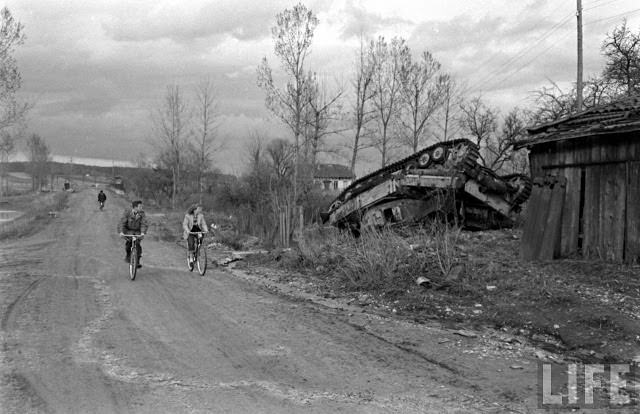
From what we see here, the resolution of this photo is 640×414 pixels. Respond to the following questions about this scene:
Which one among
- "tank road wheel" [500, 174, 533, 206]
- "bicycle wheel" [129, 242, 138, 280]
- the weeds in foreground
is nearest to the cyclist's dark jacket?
"bicycle wheel" [129, 242, 138, 280]

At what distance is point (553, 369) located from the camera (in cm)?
584

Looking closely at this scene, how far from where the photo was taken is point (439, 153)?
15359mm

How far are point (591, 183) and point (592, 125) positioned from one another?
1.03 metres

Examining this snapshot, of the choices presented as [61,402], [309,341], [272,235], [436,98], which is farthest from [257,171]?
[61,402]

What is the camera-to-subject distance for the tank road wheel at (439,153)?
15.2 metres

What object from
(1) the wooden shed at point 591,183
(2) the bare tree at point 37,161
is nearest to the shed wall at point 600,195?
(1) the wooden shed at point 591,183

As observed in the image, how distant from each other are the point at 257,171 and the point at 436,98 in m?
17.6

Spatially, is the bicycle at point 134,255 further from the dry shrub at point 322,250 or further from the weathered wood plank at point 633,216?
the weathered wood plank at point 633,216

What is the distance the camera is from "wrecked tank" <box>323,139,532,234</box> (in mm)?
14664

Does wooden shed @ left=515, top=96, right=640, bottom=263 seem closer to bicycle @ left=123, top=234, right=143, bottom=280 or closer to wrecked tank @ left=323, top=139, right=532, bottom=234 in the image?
wrecked tank @ left=323, top=139, right=532, bottom=234

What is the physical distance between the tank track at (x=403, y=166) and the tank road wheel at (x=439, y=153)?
0.21 feet

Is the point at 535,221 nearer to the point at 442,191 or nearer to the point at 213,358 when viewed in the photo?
the point at 442,191

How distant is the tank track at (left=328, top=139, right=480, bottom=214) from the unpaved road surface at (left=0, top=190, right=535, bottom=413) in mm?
7228

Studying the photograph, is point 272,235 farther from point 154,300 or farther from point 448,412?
point 448,412
